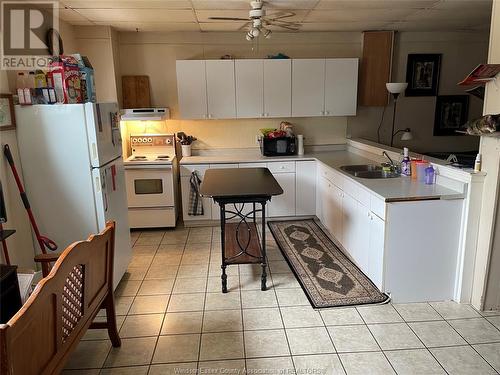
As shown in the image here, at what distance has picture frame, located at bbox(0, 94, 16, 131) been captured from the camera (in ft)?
7.83

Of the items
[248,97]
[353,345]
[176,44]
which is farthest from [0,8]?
[353,345]

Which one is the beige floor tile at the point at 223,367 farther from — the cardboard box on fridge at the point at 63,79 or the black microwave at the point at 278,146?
the black microwave at the point at 278,146

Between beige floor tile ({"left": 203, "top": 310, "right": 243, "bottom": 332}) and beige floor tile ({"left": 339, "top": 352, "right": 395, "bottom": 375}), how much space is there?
2.41 feet

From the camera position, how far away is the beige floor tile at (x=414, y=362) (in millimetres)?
2064

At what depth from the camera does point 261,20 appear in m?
3.20

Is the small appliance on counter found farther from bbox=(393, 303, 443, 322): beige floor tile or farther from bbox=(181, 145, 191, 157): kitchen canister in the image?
bbox=(393, 303, 443, 322): beige floor tile

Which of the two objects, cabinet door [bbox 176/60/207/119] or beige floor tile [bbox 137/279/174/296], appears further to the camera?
cabinet door [bbox 176/60/207/119]

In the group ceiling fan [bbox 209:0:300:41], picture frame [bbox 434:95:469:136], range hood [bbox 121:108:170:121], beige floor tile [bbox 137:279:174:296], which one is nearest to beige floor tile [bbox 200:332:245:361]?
beige floor tile [bbox 137:279:174:296]

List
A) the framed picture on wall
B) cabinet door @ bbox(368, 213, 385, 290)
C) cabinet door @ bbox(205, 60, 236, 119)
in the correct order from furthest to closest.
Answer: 1. the framed picture on wall
2. cabinet door @ bbox(205, 60, 236, 119)
3. cabinet door @ bbox(368, 213, 385, 290)

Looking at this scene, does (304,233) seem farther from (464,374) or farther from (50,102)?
(50,102)

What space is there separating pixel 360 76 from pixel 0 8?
13.0ft

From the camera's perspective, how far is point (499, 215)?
8.15 ft

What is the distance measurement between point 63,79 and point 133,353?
192 centimetres

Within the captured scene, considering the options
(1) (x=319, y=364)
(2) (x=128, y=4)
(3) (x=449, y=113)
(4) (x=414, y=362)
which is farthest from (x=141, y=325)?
(3) (x=449, y=113)
